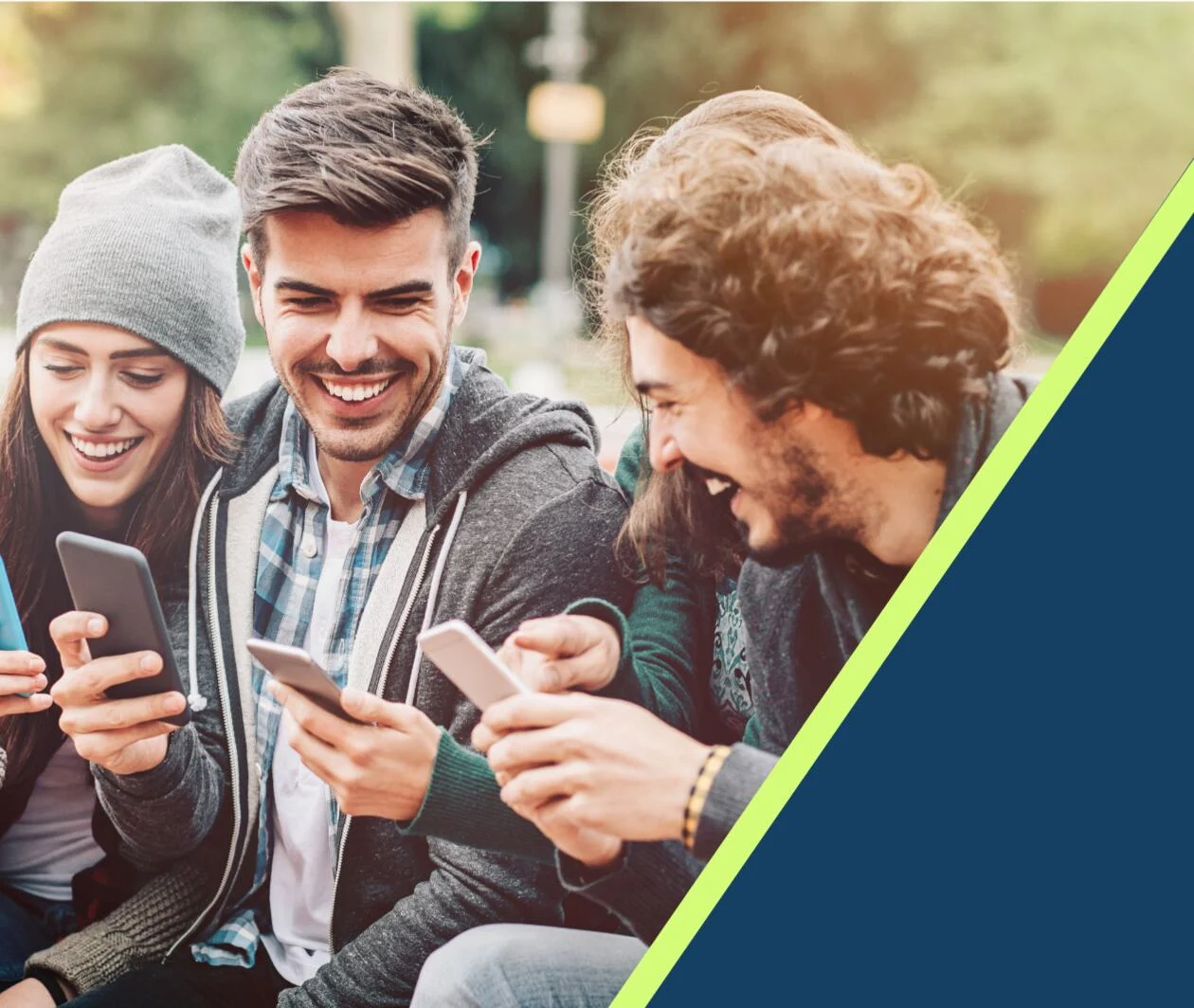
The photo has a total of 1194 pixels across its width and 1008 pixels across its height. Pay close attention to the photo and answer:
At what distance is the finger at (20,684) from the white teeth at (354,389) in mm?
745

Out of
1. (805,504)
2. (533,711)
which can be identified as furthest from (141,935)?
(805,504)

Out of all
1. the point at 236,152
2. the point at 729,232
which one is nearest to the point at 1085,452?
the point at 729,232

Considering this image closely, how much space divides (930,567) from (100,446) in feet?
4.60

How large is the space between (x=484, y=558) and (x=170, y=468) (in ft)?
1.97

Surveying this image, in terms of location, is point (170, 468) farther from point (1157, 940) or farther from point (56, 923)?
point (1157, 940)

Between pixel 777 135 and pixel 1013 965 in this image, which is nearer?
pixel 777 135

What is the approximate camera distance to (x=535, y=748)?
5.96ft

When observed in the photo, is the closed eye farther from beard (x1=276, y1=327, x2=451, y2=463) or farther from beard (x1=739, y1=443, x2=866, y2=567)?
beard (x1=739, y1=443, x2=866, y2=567)

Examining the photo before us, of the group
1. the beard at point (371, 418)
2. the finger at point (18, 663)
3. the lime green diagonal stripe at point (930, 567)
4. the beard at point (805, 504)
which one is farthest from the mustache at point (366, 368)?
the lime green diagonal stripe at point (930, 567)

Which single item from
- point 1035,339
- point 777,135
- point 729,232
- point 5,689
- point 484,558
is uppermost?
point 777,135

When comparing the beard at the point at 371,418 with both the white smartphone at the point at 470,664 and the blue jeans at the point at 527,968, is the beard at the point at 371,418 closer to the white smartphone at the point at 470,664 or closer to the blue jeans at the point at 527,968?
the white smartphone at the point at 470,664

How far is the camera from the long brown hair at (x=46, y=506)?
6.98 ft

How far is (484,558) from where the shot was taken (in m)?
1.96

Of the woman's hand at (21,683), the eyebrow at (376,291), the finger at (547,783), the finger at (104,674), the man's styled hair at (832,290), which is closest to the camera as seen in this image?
the man's styled hair at (832,290)
